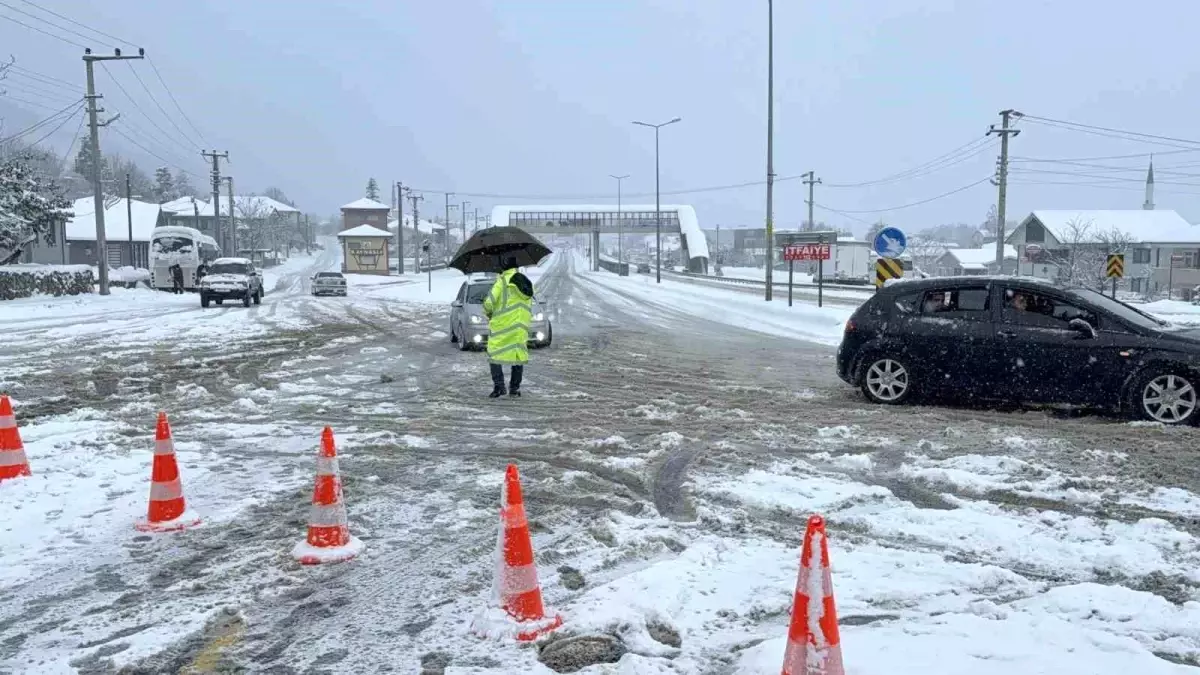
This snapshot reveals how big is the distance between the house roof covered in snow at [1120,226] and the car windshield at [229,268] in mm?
54742

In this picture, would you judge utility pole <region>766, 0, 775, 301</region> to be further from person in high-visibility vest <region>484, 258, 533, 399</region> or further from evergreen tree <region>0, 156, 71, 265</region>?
evergreen tree <region>0, 156, 71, 265</region>

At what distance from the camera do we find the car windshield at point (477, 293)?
17031 mm

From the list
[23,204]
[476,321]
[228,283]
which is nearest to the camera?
[476,321]

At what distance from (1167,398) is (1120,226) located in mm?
69660

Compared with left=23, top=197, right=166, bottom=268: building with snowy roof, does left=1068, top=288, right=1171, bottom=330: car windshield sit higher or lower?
lower

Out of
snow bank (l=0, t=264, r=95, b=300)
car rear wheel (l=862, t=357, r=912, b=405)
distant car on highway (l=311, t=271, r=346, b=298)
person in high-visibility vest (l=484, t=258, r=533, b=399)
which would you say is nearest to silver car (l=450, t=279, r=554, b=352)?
person in high-visibility vest (l=484, t=258, r=533, b=399)

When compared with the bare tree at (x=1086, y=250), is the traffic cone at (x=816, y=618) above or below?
below

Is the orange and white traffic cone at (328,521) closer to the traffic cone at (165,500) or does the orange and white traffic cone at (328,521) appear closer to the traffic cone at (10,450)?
the traffic cone at (165,500)

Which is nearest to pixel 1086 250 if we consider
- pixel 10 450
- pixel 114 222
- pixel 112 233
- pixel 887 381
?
pixel 887 381

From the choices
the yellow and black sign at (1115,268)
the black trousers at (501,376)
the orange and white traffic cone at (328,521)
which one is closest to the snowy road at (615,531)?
the orange and white traffic cone at (328,521)

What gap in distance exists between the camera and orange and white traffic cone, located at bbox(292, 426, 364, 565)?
5.09 metres

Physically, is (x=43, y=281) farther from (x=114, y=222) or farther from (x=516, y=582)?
(x=114, y=222)

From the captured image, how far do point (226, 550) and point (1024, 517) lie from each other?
16.5 ft

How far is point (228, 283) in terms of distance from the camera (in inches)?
1225
